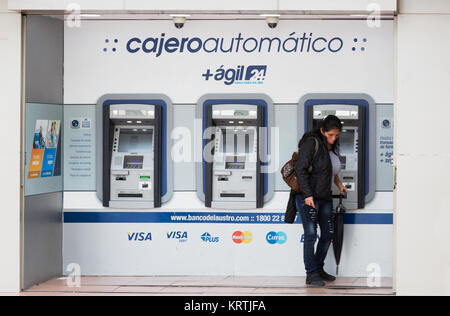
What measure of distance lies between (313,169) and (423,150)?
38.4 inches

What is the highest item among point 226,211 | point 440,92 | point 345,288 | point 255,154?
point 440,92

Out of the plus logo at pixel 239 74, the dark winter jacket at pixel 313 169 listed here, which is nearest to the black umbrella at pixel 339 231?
the dark winter jacket at pixel 313 169

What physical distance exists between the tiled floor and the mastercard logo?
1.12ft

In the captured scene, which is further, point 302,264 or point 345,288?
point 302,264

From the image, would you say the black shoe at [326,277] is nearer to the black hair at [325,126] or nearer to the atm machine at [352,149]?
the atm machine at [352,149]

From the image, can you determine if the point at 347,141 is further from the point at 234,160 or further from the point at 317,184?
the point at 234,160

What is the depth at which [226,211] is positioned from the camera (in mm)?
7488

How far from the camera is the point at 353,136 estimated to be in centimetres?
737

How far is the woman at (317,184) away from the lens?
675 cm

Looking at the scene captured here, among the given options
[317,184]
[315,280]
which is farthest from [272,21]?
[315,280]

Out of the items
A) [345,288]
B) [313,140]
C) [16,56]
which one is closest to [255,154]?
[313,140]

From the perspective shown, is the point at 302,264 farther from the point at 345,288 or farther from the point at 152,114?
the point at 152,114

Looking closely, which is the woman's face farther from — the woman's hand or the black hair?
the woman's hand

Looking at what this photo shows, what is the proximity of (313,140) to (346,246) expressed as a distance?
1.22m
